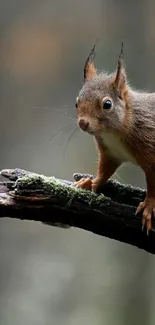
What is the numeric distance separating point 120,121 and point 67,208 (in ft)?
1.08

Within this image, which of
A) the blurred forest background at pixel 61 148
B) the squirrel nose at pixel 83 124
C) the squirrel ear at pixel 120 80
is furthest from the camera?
the blurred forest background at pixel 61 148

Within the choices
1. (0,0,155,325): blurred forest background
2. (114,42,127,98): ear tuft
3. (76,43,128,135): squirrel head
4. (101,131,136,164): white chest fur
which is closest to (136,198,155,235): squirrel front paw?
(101,131,136,164): white chest fur

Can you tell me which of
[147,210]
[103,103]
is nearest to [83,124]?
[103,103]

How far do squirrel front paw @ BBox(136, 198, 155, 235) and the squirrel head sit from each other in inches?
9.9

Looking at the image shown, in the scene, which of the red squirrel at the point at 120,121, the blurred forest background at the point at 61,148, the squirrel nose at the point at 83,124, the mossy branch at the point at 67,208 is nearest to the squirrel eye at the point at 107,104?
the red squirrel at the point at 120,121

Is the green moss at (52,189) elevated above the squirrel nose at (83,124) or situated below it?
below

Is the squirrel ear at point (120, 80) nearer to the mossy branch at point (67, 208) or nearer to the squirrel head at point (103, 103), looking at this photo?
the squirrel head at point (103, 103)

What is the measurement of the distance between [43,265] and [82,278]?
8.6 inches

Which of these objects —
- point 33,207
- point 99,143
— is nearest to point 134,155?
A: point 99,143

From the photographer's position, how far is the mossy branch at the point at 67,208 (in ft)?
5.58

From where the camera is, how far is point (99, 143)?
1.92 meters

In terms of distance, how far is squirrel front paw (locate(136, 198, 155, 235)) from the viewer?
1769mm

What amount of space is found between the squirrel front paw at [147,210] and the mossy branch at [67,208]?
0.02 meters

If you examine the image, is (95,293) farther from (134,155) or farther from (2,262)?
(134,155)
